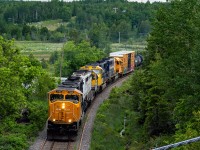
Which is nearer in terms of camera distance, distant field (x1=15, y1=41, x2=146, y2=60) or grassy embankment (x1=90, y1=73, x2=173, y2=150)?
grassy embankment (x1=90, y1=73, x2=173, y2=150)

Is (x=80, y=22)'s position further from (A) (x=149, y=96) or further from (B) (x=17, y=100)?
(B) (x=17, y=100)

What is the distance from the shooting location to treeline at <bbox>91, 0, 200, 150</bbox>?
23328 mm

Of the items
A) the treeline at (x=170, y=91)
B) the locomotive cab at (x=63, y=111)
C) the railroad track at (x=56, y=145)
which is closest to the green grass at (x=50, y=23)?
the treeline at (x=170, y=91)

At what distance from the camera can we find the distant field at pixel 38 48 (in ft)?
352

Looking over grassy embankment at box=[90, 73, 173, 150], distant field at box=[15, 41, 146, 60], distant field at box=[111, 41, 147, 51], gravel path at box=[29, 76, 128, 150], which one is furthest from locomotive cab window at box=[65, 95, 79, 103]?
distant field at box=[111, 41, 147, 51]

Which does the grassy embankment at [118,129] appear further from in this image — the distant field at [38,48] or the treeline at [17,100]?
the distant field at [38,48]

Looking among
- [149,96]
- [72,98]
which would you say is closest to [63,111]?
[72,98]

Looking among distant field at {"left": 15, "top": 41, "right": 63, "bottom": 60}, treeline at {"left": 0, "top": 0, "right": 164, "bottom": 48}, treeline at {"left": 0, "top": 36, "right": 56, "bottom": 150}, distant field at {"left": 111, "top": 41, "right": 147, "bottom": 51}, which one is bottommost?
distant field at {"left": 15, "top": 41, "right": 63, "bottom": 60}

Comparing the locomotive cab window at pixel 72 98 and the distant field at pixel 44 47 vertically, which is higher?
the locomotive cab window at pixel 72 98

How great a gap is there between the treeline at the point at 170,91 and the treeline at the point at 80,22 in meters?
73.2

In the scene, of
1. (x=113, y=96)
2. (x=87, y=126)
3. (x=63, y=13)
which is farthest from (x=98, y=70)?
(x=63, y=13)

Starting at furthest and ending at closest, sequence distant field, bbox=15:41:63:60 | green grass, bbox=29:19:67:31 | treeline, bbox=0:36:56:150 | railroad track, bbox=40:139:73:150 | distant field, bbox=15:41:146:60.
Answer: green grass, bbox=29:19:67:31, distant field, bbox=15:41:146:60, distant field, bbox=15:41:63:60, railroad track, bbox=40:139:73:150, treeline, bbox=0:36:56:150

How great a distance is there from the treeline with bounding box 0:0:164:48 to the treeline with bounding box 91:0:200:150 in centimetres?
7315

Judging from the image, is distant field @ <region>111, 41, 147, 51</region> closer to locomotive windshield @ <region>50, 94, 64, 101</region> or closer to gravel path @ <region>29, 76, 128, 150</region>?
gravel path @ <region>29, 76, 128, 150</region>
